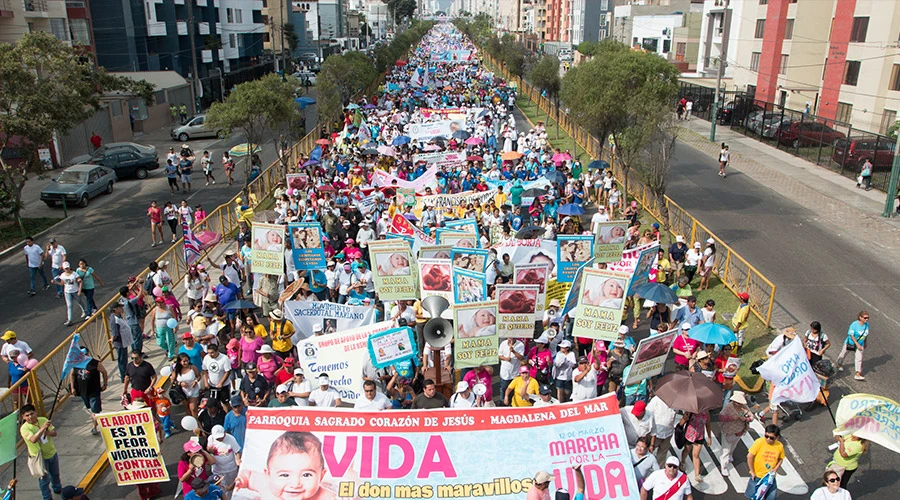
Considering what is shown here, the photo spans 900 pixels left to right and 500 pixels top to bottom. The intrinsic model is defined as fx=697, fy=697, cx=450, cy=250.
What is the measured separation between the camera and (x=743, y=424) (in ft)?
32.5

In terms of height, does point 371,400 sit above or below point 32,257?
above

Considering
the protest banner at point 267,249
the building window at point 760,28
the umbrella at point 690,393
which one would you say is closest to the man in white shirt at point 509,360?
the umbrella at point 690,393

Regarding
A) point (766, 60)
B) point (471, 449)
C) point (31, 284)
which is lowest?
point (31, 284)

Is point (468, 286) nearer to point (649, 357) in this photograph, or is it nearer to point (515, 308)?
point (515, 308)

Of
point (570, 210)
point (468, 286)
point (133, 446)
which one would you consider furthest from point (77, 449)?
point (570, 210)

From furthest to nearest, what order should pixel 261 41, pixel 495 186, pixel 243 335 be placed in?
pixel 261 41 < pixel 495 186 < pixel 243 335

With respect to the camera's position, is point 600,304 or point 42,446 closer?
point 42,446

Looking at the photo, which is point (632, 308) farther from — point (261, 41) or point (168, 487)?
point (261, 41)

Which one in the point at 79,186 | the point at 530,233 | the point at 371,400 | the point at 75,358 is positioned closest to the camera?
the point at 371,400

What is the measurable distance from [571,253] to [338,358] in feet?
20.3

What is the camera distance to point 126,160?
31.5 m

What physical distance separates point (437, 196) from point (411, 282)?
22.8ft

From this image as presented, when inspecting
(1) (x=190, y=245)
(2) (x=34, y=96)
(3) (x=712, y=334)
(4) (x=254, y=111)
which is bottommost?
(1) (x=190, y=245)

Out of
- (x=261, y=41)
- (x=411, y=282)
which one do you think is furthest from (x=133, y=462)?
(x=261, y=41)
